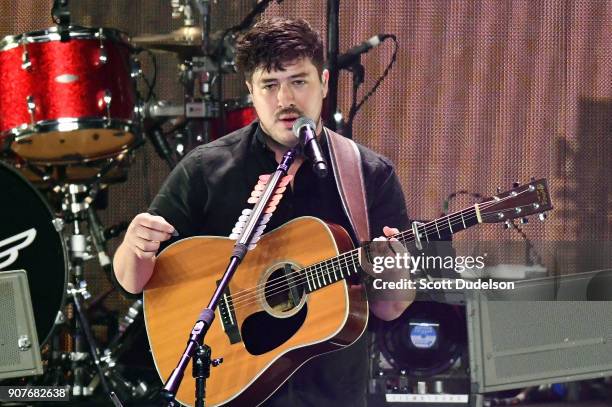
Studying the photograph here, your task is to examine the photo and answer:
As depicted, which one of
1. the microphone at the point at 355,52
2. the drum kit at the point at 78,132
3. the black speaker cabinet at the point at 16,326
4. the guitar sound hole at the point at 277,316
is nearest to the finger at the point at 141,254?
the guitar sound hole at the point at 277,316

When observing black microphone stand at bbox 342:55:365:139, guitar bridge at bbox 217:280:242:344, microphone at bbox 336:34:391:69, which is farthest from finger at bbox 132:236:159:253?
microphone at bbox 336:34:391:69

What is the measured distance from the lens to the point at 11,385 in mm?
4531

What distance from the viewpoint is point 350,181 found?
13.0 ft

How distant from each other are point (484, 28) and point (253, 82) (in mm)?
1047

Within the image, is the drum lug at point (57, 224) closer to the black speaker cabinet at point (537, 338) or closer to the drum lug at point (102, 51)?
the drum lug at point (102, 51)

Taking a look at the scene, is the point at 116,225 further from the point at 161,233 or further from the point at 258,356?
the point at 258,356

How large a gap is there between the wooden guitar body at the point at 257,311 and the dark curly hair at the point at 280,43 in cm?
64

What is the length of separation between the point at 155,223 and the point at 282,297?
549 mm

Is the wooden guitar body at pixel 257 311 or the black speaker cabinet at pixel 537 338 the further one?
the black speaker cabinet at pixel 537 338

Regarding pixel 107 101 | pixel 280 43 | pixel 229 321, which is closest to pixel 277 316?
pixel 229 321

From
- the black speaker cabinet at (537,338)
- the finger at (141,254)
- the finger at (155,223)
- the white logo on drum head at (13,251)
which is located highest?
the finger at (155,223)

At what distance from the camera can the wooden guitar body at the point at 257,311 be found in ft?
12.3

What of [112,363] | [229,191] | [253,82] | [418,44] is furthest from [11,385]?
[418,44]

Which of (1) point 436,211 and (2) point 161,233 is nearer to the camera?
(2) point 161,233
